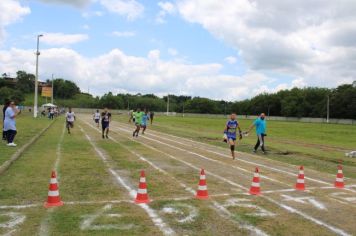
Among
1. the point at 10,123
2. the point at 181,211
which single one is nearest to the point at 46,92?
the point at 10,123

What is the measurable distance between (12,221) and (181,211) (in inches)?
112

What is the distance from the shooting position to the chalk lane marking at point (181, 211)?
7.52m

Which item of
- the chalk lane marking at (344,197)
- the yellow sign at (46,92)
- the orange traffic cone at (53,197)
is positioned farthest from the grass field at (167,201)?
the yellow sign at (46,92)

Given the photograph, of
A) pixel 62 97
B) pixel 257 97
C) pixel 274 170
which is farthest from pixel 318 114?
pixel 274 170

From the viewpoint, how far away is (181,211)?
8047 mm

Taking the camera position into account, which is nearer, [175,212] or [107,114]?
[175,212]

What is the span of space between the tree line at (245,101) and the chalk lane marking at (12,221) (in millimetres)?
96888

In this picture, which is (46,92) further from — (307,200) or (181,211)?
(181,211)

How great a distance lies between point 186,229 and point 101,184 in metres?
4.14

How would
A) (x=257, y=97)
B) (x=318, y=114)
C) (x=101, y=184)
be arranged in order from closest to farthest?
1. (x=101, y=184)
2. (x=318, y=114)
3. (x=257, y=97)

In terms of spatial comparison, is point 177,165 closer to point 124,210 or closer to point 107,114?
point 124,210

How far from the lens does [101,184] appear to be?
10570mm

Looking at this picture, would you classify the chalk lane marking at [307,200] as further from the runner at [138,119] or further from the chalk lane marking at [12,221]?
the runner at [138,119]

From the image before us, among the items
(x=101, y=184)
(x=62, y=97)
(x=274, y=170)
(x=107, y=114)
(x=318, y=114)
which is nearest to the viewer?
(x=101, y=184)
